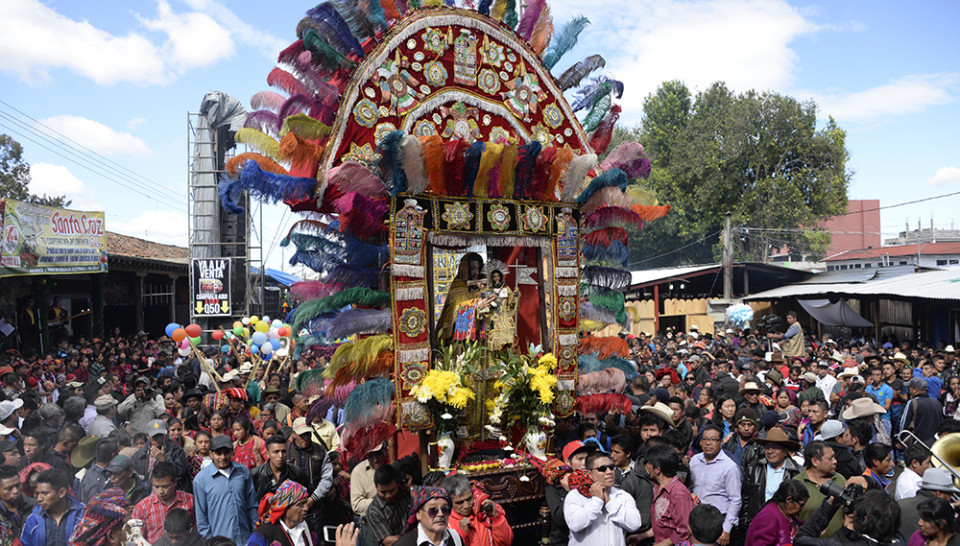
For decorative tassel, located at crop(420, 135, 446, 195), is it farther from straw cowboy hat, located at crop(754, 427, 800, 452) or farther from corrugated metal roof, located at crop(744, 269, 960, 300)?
corrugated metal roof, located at crop(744, 269, 960, 300)

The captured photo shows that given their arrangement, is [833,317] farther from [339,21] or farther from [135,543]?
[135,543]

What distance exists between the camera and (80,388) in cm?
1070

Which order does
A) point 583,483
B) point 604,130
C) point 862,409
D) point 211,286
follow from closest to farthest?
1. point 583,483
2. point 862,409
3. point 604,130
4. point 211,286

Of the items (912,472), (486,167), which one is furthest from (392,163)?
(912,472)

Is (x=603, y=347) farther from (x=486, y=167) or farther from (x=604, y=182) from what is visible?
(x=486, y=167)

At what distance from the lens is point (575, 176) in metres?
7.50

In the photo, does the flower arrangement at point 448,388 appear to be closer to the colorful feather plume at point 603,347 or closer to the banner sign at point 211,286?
the colorful feather plume at point 603,347

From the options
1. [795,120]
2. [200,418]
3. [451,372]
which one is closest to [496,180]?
[451,372]

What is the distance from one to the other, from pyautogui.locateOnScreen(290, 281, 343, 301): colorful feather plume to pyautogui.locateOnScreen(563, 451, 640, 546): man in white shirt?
372cm

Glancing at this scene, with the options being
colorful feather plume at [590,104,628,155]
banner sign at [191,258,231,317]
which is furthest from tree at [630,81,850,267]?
colorful feather plume at [590,104,628,155]

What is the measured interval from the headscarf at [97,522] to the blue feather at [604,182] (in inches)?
204

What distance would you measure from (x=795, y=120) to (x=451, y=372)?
1213 inches

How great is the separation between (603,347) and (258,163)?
4216 mm

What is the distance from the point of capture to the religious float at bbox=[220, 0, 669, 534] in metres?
6.77
